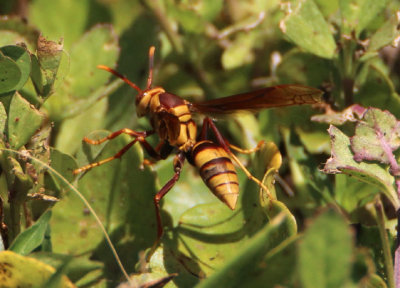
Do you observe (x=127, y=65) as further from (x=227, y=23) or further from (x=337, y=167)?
(x=337, y=167)

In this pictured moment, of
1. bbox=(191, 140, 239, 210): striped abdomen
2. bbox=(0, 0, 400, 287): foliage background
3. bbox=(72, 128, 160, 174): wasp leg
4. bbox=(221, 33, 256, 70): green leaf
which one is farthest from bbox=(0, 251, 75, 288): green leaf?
bbox=(221, 33, 256, 70): green leaf

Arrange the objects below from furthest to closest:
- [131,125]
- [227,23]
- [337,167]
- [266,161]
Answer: [227,23] → [131,125] → [266,161] → [337,167]

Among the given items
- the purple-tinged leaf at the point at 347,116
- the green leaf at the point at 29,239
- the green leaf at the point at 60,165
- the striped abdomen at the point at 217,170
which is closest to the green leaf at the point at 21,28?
the green leaf at the point at 60,165

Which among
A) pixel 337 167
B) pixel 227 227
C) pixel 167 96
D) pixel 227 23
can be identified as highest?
pixel 227 23

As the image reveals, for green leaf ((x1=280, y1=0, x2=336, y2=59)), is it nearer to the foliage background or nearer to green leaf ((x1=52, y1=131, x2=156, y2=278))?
the foliage background

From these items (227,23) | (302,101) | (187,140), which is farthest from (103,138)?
(227,23)

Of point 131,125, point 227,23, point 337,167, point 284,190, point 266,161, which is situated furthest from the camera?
point 227,23

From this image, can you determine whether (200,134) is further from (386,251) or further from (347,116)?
(386,251)

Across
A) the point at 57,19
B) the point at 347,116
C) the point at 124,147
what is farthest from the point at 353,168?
the point at 57,19
